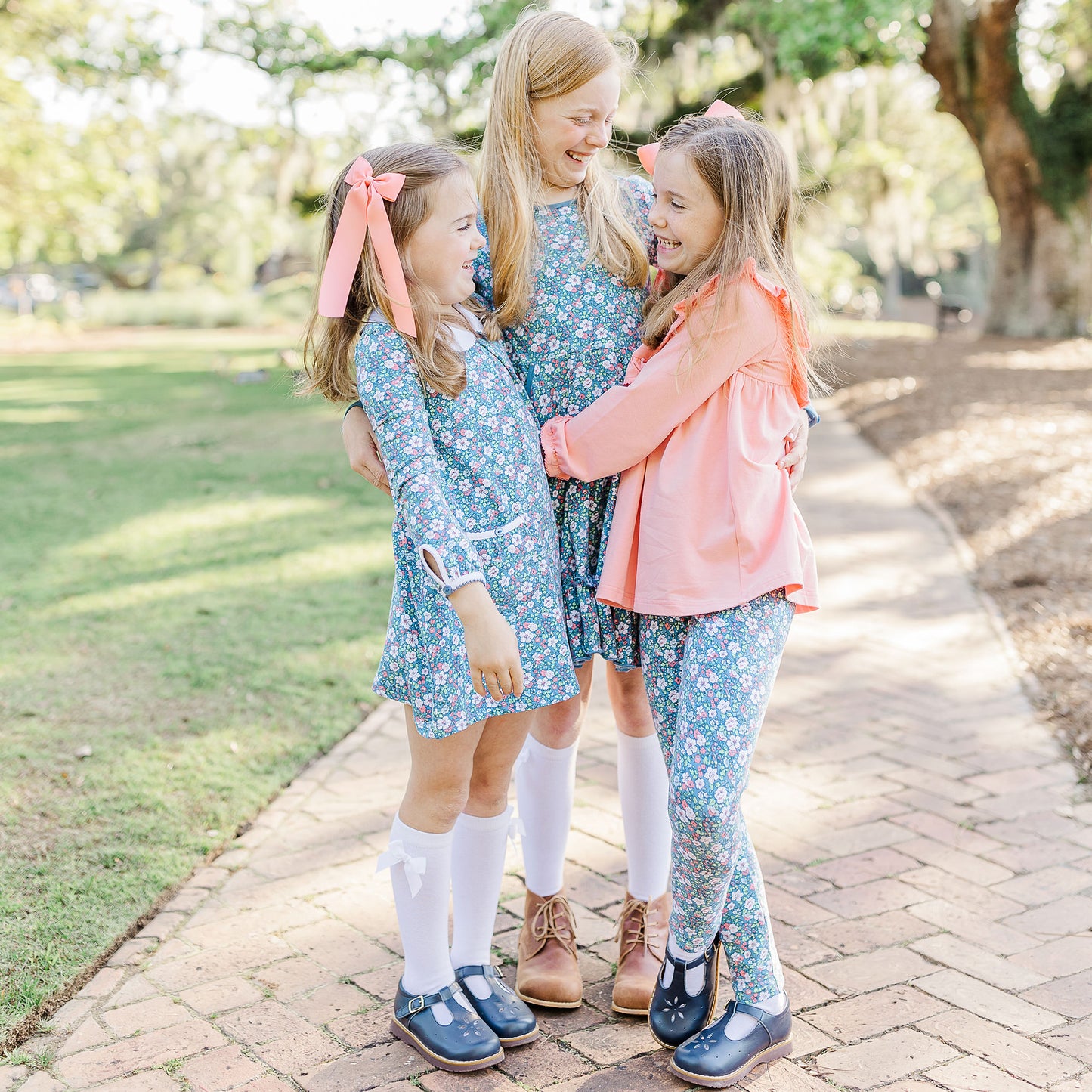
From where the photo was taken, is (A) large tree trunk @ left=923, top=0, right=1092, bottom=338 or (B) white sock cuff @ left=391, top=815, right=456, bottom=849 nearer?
(B) white sock cuff @ left=391, top=815, right=456, bottom=849

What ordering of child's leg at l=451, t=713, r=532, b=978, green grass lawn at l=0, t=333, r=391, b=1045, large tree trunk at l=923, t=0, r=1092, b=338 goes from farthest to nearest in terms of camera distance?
large tree trunk at l=923, t=0, r=1092, b=338, green grass lawn at l=0, t=333, r=391, b=1045, child's leg at l=451, t=713, r=532, b=978

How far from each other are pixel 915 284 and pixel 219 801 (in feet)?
91.0

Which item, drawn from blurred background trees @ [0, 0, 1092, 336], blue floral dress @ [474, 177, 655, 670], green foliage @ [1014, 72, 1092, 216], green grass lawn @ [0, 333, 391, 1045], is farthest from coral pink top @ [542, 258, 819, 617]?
green foliage @ [1014, 72, 1092, 216]

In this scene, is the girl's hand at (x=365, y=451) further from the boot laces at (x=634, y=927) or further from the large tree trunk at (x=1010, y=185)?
the large tree trunk at (x=1010, y=185)

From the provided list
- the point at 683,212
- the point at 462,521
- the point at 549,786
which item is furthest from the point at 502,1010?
the point at 683,212

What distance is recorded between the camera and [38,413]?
11.5 metres

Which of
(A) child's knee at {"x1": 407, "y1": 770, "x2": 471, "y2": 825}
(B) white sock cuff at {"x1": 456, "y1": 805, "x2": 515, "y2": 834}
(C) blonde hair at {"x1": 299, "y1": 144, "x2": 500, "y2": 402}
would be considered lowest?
(B) white sock cuff at {"x1": 456, "y1": 805, "x2": 515, "y2": 834}

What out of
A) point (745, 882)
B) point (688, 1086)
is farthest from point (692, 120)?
point (688, 1086)

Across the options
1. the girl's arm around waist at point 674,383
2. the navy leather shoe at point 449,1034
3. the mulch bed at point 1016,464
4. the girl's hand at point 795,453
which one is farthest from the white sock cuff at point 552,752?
the mulch bed at point 1016,464

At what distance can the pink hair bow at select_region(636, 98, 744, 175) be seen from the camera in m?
2.06

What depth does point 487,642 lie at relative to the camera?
1833 millimetres

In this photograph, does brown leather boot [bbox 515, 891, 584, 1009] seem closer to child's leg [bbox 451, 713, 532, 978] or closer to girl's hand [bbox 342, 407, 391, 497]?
child's leg [bbox 451, 713, 532, 978]

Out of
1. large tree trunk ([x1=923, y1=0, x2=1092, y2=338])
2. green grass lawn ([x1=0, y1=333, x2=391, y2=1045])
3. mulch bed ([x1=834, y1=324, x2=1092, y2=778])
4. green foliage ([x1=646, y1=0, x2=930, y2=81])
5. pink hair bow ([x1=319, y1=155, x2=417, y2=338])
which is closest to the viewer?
pink hair bow ([x1=319, y1=155, x2=417, y2=338])

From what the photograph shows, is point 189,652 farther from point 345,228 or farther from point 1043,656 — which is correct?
point 1043,656
